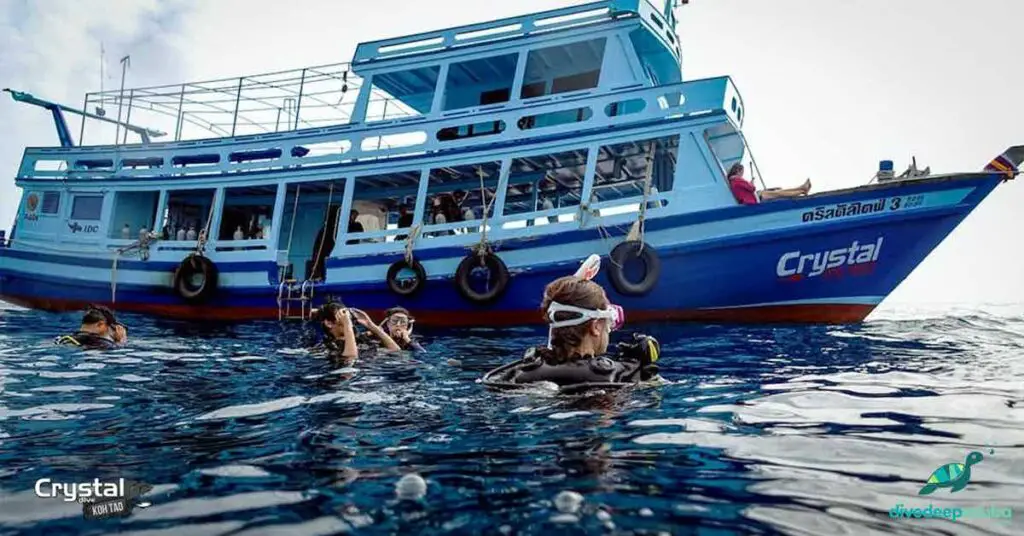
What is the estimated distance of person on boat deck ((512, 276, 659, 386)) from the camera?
381 centimetres

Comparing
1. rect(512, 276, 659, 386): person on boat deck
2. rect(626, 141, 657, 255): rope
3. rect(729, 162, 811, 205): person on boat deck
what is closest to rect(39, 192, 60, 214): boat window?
rect(626, 141, 657, 255): rope

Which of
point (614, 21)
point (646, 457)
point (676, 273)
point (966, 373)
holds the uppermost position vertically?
point (614, 21)

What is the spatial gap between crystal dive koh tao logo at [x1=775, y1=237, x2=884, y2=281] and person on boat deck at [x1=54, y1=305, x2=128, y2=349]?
8584 millimetres

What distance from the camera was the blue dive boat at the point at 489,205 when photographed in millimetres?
9188

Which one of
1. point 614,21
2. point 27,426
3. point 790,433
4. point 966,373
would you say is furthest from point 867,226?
point 27,426

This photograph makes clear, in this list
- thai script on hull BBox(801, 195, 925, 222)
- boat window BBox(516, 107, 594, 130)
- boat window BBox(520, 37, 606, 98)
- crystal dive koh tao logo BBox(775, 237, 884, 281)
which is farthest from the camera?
boat window BBox(520, 37, 606, 98)

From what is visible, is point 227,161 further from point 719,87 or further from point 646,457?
point 646,457

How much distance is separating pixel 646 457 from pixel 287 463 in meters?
1.44

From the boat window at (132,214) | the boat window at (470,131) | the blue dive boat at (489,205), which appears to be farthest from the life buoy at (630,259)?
the boat window at (132,214)

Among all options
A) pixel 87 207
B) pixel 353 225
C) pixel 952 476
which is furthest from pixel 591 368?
pixel 87 207

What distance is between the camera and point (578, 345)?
3.93 meters

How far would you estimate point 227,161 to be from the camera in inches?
522

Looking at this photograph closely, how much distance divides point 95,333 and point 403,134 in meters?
6.12
